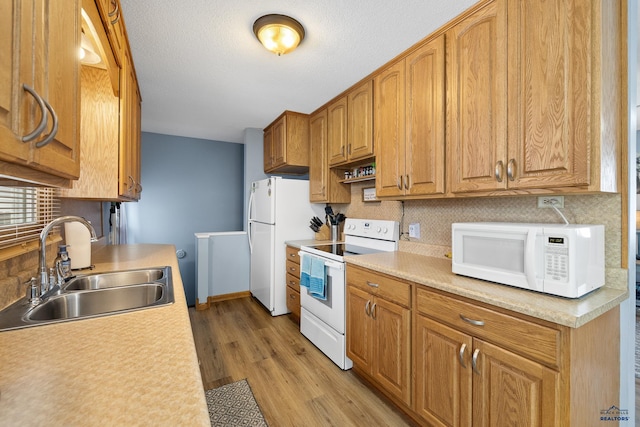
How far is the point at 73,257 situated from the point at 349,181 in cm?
230

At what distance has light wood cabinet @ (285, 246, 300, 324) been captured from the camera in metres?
3.06

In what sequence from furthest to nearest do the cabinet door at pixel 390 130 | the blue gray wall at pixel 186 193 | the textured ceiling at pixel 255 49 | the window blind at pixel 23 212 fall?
1. the blue gray wall at pixel 186 193
2. the cabinet door at pixel 390 130
3. the textured ceiling at pixel 255 49
4. the window blind at pixel 23 212

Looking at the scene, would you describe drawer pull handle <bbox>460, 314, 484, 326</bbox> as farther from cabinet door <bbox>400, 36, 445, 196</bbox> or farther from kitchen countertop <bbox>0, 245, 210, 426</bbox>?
kitchen countertop <bbox>0, 245, 210, 426</bbox>

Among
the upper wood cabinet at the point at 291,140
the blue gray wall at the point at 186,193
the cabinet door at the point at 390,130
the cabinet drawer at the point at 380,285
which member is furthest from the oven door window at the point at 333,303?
the blue gray wall at the point at 186,193

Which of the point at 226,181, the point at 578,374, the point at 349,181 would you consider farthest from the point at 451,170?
the point at 226,181

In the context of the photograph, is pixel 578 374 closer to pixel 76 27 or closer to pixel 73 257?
pixel 76 27

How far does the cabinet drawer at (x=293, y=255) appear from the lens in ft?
10.1

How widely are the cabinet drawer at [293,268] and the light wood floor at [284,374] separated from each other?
0.55m

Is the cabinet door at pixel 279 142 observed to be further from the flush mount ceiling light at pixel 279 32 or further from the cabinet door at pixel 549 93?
the cabinet door at pixel 549 93

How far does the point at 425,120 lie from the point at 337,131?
113 cm

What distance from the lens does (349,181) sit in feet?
9.84

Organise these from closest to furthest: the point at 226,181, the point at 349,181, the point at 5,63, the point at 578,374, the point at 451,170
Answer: the point at 5,63 < the point at 578,374 < the point at 451,170 < the point at 349,181 < the point at 226,181

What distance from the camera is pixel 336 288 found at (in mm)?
2295

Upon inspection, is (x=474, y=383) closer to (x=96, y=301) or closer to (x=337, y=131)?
(x=96, y=301)
